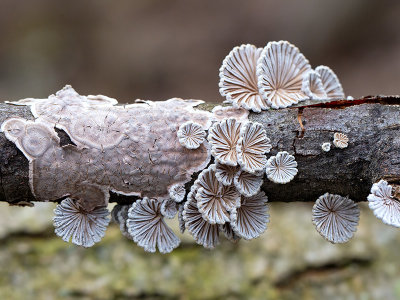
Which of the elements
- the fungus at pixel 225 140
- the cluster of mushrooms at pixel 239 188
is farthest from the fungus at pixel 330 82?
the fungus at pixel 225 140

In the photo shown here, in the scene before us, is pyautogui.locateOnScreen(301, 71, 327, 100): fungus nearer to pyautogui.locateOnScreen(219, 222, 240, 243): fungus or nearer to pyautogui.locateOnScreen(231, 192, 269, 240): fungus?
pyautogui.locateOnScreen(231, 192, 269, 240): fungus

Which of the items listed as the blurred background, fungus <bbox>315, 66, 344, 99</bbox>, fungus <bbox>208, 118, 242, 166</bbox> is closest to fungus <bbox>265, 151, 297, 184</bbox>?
fungus <bbox>208, 118, 242, 166</bbox>

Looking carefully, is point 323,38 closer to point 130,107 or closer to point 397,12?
point 397,12

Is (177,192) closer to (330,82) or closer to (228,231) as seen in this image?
(228,231)

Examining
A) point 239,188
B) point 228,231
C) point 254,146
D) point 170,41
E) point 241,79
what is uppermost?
point 170,41

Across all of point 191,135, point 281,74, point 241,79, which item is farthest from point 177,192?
point 281,74

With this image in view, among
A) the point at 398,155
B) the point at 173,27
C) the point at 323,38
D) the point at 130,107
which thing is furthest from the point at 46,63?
the point at 398,155
